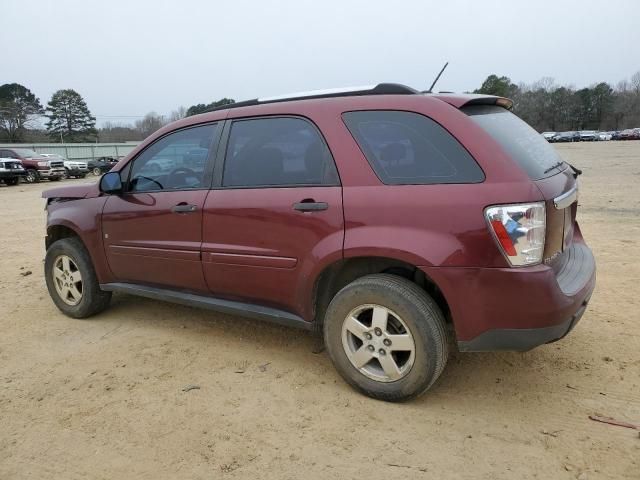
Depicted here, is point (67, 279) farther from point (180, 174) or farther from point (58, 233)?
point (180, 174)

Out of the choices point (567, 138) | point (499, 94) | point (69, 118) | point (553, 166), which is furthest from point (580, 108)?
point (553, 166)

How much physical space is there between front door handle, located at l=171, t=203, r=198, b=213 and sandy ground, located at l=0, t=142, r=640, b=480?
1.06 meters

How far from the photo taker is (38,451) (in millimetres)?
2680

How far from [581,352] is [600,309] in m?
0.92

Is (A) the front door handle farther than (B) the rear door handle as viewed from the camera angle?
Yes

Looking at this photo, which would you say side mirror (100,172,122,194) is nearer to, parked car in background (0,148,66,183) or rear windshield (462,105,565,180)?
rear windshield (462,105,565,180)

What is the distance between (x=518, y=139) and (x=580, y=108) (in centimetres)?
10385

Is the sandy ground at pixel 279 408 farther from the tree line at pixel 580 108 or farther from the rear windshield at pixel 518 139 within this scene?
the tree line at pixel 580 108

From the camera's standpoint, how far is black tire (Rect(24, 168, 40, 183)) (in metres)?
25.9

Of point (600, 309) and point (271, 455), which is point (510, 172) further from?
point (600, 309)

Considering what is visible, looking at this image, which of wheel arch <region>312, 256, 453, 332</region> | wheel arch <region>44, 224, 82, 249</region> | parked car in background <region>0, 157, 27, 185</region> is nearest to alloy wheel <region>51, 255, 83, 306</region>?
wheel arch <region>44, 224, 82, 249</region>

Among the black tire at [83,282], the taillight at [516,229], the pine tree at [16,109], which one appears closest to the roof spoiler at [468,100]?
the taillight at [516,229]

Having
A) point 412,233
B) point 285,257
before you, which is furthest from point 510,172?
point 285,257

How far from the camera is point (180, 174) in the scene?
3811 millimetres
